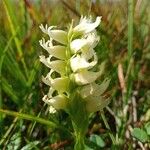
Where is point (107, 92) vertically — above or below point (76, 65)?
above

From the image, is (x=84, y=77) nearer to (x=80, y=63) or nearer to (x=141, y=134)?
(x=80, y=63)

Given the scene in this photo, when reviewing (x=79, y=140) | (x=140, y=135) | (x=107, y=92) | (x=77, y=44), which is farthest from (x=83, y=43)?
(x=107, y=92)

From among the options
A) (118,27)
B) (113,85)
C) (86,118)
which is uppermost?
(118,27)

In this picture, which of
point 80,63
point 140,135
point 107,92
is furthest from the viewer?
point 107,92

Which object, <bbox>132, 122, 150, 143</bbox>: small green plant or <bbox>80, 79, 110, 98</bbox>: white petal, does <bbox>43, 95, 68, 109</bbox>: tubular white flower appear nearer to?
<bbox>80, 79, 110, 98</bbox>: white petal

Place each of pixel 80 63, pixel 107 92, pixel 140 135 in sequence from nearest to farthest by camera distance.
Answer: pixel 80 63 < pixel 140 135 < pixel 107 92

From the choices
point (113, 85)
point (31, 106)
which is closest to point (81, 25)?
point (31, 106)

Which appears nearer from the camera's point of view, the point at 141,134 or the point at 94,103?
the point at 94,103

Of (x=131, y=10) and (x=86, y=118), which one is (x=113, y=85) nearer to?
(x=131, y=10)
